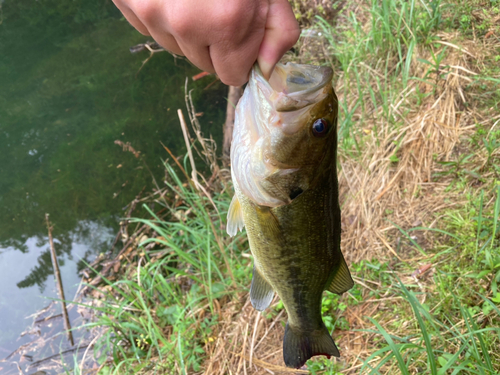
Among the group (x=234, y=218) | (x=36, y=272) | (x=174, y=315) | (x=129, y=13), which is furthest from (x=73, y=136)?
(x=129, y=13)

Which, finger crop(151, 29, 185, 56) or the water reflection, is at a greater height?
the water reflection

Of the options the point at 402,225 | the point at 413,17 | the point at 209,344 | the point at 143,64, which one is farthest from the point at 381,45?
the point at 143,64

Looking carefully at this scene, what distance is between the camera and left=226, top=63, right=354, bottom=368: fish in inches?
47.2

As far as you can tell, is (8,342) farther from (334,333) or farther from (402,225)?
(402,225)

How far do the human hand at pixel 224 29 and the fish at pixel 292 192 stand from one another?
0.30 feet

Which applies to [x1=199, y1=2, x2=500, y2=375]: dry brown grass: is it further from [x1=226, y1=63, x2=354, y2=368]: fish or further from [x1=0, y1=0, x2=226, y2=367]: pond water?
[x1=0, y1=0, x2=226, y2=367]: pond water

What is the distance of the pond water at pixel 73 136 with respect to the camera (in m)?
5.26

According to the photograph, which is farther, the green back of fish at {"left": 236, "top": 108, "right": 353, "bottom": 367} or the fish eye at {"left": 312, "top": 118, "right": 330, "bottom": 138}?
Result: the green back of fish at {"left": 236, "top": 108, "right": 353, "bottom": 367}

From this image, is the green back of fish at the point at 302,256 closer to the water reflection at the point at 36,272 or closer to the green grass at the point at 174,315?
the green grass at the point at 174,315

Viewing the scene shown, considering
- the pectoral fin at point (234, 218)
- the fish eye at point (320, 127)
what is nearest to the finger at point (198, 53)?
the fish eye at point (320, 127)

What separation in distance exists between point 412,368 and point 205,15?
2.13m

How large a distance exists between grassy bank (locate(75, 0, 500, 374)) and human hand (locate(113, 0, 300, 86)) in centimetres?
167

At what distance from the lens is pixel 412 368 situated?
1.95 meters

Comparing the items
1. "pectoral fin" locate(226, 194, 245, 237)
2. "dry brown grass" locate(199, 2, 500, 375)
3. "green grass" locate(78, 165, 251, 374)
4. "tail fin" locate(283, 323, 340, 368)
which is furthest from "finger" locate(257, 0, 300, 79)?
"dry brown grass" locate(199, 2, 500, 375)
